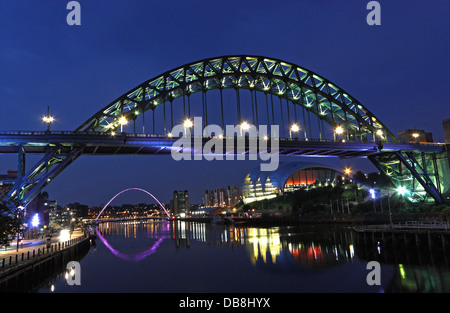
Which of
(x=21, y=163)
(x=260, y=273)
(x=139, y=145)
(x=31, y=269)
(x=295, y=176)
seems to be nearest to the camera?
(x=31, y=269)

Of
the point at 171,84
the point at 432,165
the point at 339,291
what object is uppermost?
the point at 171,84

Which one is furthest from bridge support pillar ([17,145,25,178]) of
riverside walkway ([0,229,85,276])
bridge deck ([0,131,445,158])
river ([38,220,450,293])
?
river ([38,220,450,293])

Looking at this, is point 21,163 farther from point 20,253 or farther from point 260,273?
point 260,273

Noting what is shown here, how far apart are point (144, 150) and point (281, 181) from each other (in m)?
95.1

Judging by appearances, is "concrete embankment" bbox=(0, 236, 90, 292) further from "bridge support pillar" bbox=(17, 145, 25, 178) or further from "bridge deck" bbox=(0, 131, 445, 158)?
"bridge deck" bbox=(0, 131, 445, 158)

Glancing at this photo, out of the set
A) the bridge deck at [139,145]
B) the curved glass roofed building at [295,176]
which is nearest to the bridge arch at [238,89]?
the bridge deck at [139,145]

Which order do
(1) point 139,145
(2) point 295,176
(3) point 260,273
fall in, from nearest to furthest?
(3) point 260,273
(1) point 139,145
(2) point 295,176

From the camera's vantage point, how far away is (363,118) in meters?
69.6

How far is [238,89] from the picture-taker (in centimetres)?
6438

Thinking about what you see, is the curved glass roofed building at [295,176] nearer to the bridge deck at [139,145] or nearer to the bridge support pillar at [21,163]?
the bridge deck at [139,145]

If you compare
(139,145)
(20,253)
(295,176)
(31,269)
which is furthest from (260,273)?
(295,176)
